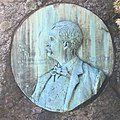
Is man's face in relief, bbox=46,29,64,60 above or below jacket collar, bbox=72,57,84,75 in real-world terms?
above

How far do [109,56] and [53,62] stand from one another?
41cm

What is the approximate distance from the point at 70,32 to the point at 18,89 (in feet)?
1.85

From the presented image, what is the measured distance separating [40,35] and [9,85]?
42cm

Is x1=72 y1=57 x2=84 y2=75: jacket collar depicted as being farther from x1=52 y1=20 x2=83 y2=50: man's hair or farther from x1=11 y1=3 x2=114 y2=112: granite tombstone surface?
x1=52 y1=20 x2=83 y2=50: man's hair

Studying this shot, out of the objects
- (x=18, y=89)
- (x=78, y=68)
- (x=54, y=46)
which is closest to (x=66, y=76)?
(x=78, y=68)

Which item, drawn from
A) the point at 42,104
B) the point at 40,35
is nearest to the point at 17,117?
the point at 42,104

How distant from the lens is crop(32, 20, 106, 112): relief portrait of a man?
6598mm

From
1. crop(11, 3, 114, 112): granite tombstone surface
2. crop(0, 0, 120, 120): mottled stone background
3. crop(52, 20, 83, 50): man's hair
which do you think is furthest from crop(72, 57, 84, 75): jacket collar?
crop(0, 0, 120, 120): mottled stone background

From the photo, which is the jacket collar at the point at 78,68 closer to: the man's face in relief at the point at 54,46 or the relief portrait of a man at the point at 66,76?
the relief portrait of a man at the point at 66,76

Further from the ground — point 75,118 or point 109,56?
point 109,56

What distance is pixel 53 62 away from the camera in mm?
6648

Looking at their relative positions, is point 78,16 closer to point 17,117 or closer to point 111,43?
point 111,43

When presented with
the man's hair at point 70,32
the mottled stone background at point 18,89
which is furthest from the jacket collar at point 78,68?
the mottled stone background at point 18,89

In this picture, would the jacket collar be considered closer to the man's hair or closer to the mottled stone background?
the man's hair
